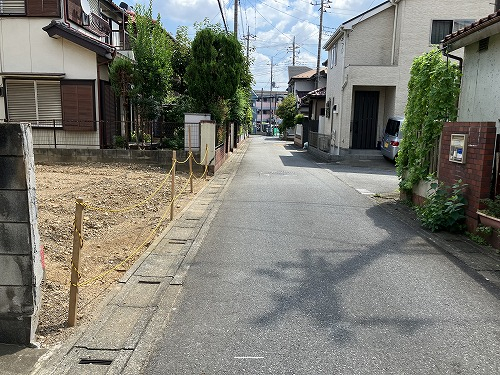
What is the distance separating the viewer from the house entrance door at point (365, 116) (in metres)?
21.3

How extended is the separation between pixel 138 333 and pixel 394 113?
18204 millimetres

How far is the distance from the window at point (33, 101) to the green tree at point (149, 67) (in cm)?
326

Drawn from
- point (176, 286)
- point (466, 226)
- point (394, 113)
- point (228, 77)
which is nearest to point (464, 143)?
point (466, 226)

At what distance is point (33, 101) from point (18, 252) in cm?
1428

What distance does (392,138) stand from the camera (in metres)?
18.2

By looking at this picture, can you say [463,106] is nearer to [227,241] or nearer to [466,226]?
[466,226]

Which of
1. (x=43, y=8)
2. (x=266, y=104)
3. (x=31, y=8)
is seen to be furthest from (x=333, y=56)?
(x=266, y=104)


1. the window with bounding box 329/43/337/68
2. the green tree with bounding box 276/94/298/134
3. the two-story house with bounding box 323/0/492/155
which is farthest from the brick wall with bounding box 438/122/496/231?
the green tree with bounding box 276/94/298/134

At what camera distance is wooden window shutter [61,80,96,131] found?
15242 mm

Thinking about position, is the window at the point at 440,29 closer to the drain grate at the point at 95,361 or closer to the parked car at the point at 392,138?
the parked car at the point at 392,138

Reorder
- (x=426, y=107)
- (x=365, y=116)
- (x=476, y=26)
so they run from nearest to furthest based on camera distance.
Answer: (x=476, y=26), (x=426, y=107), (x=365, y=116)

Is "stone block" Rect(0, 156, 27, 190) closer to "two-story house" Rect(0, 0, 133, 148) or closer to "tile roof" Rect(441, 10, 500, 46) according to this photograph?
"tile roof" Rect(441, 10, 500, 46)

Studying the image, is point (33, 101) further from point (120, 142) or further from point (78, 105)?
point (120, 142)

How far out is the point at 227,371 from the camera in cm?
306
